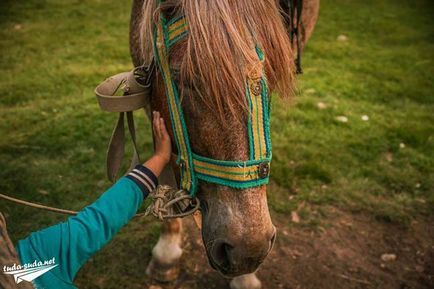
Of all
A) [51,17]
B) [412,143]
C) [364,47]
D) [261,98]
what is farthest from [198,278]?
[51,17]

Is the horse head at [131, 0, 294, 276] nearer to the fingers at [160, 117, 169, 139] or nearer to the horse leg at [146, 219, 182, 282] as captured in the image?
the fingers at [160, 117, 169, 139]

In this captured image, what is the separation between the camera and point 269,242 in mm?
1818

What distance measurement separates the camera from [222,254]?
1.83m

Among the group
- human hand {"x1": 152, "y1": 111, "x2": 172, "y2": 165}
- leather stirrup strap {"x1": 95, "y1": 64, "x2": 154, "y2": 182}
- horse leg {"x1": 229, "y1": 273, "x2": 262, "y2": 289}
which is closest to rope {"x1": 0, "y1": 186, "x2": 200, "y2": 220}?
human hand {"x1": 152, "y1": 111, "x2": 172, "y2": 165}

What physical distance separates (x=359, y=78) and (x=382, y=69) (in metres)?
0.60

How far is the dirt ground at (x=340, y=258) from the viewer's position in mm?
3168

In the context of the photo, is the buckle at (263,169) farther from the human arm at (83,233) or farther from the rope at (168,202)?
the human arm at (83,233)

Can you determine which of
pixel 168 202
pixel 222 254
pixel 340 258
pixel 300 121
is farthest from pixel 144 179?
pixel 300 121

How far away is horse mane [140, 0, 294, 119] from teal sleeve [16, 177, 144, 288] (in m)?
0.58

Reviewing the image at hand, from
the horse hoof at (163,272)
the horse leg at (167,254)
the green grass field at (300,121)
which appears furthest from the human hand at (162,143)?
the horse hoof at (163,272)

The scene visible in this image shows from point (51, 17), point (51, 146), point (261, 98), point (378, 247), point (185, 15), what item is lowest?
→ point (378, 247)

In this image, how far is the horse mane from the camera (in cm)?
164

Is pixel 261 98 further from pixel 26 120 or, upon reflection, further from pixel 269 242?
pixel 26 120

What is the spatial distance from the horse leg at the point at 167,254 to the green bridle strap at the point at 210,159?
4.88 feet
